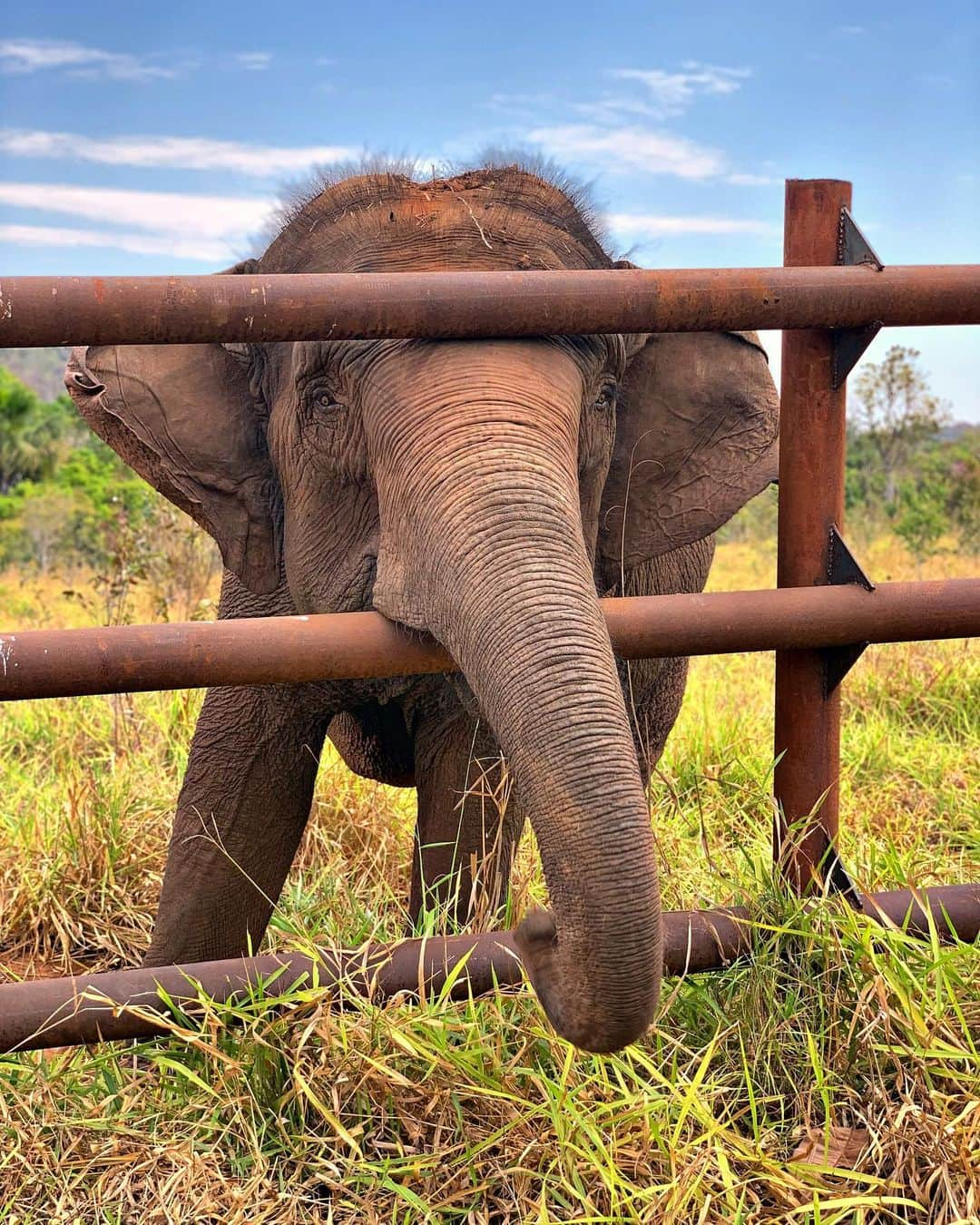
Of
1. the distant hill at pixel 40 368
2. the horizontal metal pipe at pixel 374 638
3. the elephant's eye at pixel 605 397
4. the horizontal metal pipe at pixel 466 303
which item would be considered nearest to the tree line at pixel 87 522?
the elephant's eye at pixel 605 397

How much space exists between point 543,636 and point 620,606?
391mm

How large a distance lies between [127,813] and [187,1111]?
2.67 meters

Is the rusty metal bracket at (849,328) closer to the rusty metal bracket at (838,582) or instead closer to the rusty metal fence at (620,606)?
the rusty metal fence at (620,606)

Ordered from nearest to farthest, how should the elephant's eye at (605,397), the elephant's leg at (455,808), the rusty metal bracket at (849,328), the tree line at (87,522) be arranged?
the rusty metal bracket at (849,328) < the elephant's eye at (605,397) < the elephant's leg at (455,808) < the tree line at (87,522)

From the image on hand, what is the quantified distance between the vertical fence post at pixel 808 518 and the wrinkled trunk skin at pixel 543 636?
477 mm

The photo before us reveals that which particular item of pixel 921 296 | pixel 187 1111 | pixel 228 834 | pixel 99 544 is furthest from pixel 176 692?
pixel 99 544

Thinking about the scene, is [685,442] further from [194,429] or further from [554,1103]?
[554,1103]

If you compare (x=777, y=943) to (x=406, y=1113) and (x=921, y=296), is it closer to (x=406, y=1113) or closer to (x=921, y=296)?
(x=406, y=1113)

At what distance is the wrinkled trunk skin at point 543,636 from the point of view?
2.29 meters

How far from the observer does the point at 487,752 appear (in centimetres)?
391

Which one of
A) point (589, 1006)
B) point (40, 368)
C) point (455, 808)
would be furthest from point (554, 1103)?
point (40, 368)

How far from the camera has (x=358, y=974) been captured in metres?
2.80

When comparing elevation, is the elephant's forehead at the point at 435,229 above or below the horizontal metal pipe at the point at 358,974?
above

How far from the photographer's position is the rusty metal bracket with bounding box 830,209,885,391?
9.82 ft
